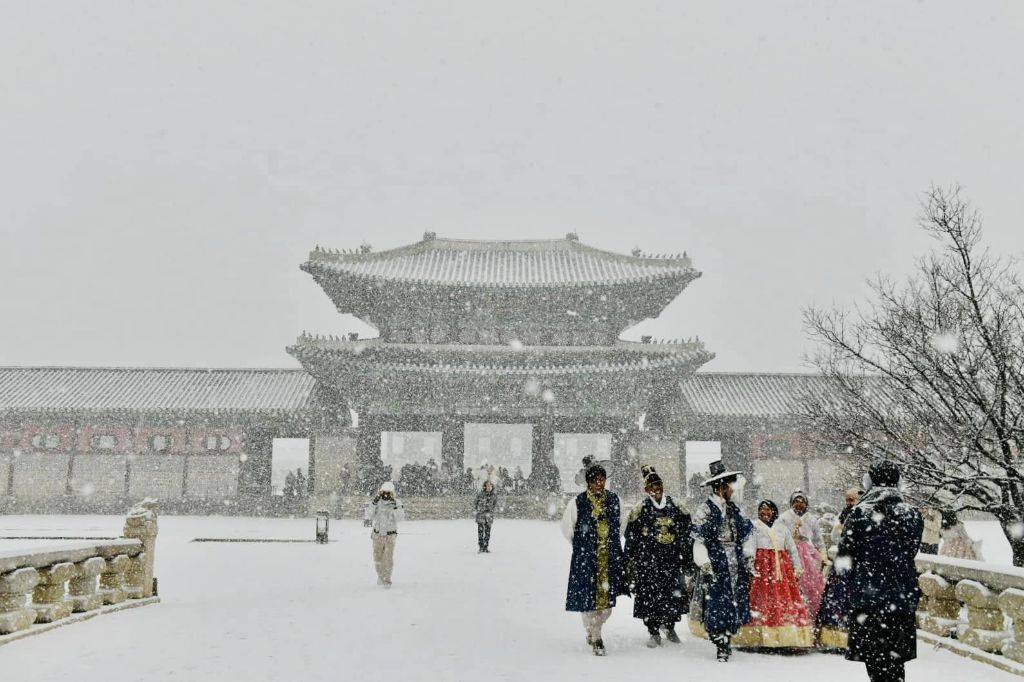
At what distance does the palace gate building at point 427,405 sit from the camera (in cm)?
2300

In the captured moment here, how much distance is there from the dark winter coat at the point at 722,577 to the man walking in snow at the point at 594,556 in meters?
0.62

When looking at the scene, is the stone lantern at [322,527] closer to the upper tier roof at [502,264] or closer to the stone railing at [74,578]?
the stone railing at [74,578]

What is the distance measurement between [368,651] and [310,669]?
65 cm

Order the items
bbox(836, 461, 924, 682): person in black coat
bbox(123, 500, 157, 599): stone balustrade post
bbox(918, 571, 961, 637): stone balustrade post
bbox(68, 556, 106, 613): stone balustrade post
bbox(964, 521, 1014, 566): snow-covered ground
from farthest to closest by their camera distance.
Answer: bbox(964, 521, 1014, 566): snow-covered ground, bbox(123, 500, 157, 599): stone balustrade post, bbox(68, 556, 106, 613): stone balustrade post, bbox(918, 571, 961, 637): stone balustrade post, bbox(836, 461, 924, 682): person in black coat

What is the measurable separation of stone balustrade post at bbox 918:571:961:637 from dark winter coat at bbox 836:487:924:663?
2.91m

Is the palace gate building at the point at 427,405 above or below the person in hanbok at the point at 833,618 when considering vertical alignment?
above

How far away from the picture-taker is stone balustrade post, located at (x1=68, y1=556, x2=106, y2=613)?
280 inches

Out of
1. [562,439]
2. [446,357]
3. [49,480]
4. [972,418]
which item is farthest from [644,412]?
[49,480]

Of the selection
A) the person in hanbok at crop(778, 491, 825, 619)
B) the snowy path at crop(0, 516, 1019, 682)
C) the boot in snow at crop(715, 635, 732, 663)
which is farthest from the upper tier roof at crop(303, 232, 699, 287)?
the boot in snow at crop(715, 635, 732, 663)

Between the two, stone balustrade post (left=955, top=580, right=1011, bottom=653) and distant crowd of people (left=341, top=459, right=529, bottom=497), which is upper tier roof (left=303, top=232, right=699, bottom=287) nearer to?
distant crowd of people (left=341, top=459, right=529, bottom=497)

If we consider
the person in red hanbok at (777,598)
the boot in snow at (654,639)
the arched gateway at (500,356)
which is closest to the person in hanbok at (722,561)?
Answer: the person in red hanbok at (777,598)

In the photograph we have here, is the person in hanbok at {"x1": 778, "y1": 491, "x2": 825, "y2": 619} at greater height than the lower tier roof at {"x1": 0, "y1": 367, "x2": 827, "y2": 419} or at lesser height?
lesser

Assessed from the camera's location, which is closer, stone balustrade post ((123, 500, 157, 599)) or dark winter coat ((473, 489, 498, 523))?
stone balustrade post ((123, 500, 157, 599))

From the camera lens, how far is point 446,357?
2352cm
